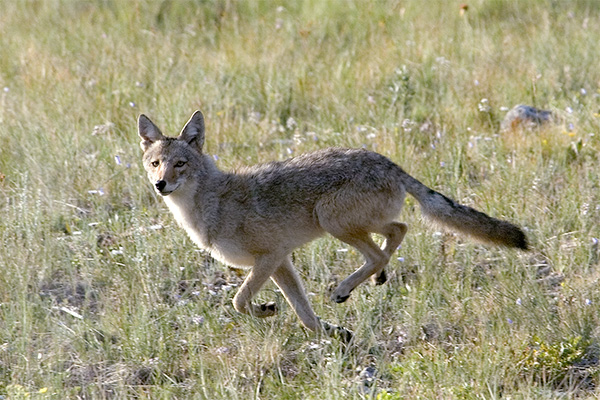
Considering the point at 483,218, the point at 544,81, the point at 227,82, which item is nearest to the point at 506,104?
the point at 544,81

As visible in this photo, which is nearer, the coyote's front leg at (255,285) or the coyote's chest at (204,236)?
the coyote's front leg at (255,285)

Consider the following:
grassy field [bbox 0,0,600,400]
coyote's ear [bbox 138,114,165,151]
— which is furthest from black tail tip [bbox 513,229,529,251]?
coyote's ear [bbox 138,114,165,151]

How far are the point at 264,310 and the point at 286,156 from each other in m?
2.52

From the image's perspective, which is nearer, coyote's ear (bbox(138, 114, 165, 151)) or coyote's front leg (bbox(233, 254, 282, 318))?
coyote's front leg (bbox(233, 254, 282, 318))

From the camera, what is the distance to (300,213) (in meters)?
5.77

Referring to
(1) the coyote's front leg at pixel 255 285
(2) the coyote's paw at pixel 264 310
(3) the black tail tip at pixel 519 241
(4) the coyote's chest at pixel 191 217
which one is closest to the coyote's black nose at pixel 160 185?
(4) the coyote's chest at pixel 191 217

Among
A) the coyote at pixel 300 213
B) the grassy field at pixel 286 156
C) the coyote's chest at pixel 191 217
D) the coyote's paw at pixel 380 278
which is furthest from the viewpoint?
the coyote's paw at pixel 380 278

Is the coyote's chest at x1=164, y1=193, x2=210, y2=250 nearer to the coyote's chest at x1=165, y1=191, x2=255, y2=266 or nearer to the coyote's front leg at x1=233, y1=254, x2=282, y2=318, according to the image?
the coyote's chest at x1=165, y1=191, x2=255, y2=266

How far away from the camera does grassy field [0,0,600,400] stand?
17.1 ft

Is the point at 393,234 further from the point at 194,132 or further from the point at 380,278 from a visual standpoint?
the point at 194,132

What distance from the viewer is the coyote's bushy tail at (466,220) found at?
5488 millimetres

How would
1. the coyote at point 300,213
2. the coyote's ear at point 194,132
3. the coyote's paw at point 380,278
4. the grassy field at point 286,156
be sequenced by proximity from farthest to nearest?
1. the coyote's ear at point 194,132
2. the coyote's paw at point 380,278
3. the coyote at point 300,213
4. the grassy field at point 286,156

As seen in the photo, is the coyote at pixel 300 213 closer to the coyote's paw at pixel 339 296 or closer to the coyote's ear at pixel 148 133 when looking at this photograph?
the coyote's paw at pixel 339 296

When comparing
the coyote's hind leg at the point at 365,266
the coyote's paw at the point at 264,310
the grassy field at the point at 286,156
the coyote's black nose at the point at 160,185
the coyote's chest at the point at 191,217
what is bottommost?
the grassy field at the point at 286,156
